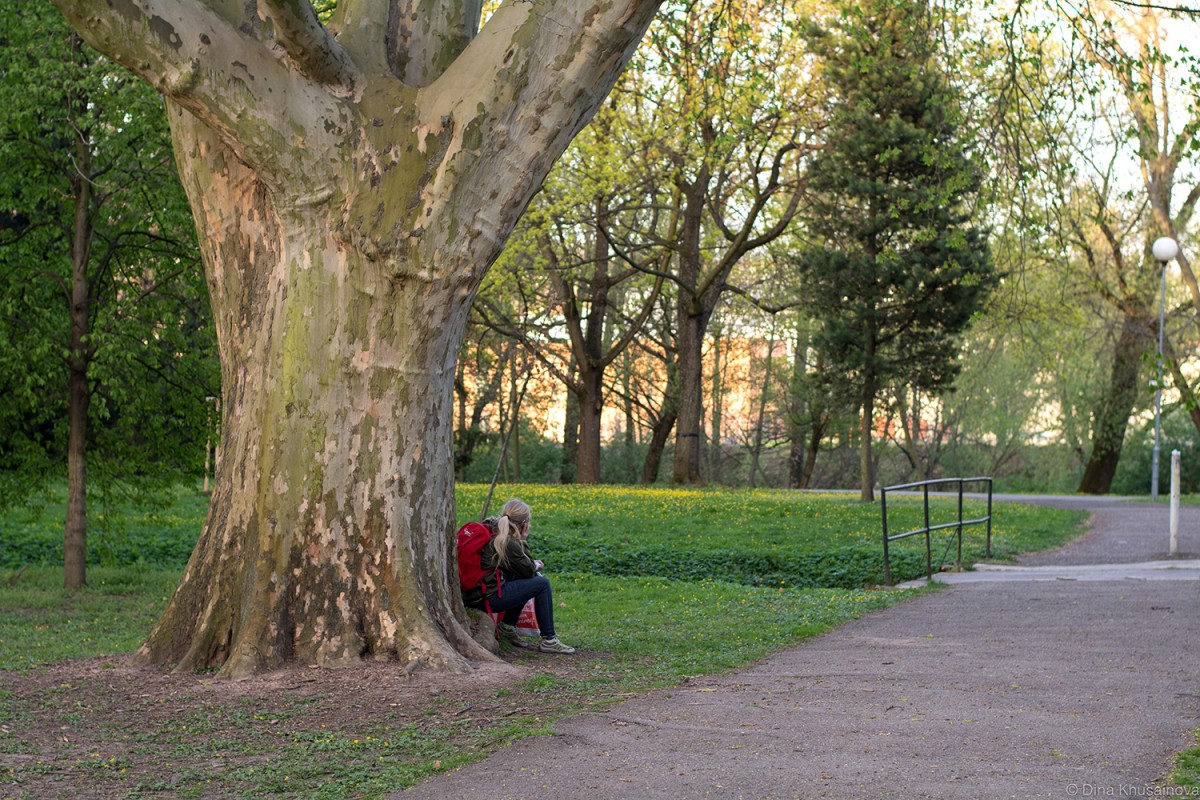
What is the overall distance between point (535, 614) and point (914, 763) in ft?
12.9

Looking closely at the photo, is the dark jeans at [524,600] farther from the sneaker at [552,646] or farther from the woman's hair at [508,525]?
the woman's hair at [508,525]

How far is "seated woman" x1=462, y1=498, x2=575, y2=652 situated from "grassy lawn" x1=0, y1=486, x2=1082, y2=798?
270mm

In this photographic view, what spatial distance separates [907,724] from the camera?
593 centimetres

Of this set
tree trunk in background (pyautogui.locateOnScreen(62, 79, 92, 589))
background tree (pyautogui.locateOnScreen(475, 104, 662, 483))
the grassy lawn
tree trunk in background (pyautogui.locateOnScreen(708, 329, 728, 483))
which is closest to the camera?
the grassy lawn

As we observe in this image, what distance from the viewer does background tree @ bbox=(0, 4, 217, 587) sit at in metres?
11.3

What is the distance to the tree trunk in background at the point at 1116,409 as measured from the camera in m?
33.3

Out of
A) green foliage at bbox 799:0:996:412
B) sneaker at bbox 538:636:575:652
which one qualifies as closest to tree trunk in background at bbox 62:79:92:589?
sneaker at bbox 538:636:575:652

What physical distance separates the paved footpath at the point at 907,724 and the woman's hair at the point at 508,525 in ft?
5.54

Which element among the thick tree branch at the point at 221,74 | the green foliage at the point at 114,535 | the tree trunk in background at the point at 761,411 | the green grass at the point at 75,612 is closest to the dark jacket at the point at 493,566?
the green grass at the point at 75,612

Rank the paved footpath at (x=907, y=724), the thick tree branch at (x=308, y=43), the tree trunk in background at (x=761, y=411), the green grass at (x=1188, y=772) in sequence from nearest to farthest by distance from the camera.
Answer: the green grass at (x=1188, y=772) → the paved footpath at (x=907, y=724) → the thick tree branch at (x=308, y=43) → the tree trunk in background at (x=761, y=411)

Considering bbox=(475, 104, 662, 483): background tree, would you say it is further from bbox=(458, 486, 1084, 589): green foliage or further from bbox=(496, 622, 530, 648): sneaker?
bbox=(496, 622, 530, 648): sneaker

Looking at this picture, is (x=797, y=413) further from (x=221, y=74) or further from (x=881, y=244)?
(x=221, y=74)

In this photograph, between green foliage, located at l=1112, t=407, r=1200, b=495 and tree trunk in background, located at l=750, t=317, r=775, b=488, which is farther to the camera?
tree trunk in background, located at l=750, t=317, r=775, b=488

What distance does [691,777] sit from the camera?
4.96 m
